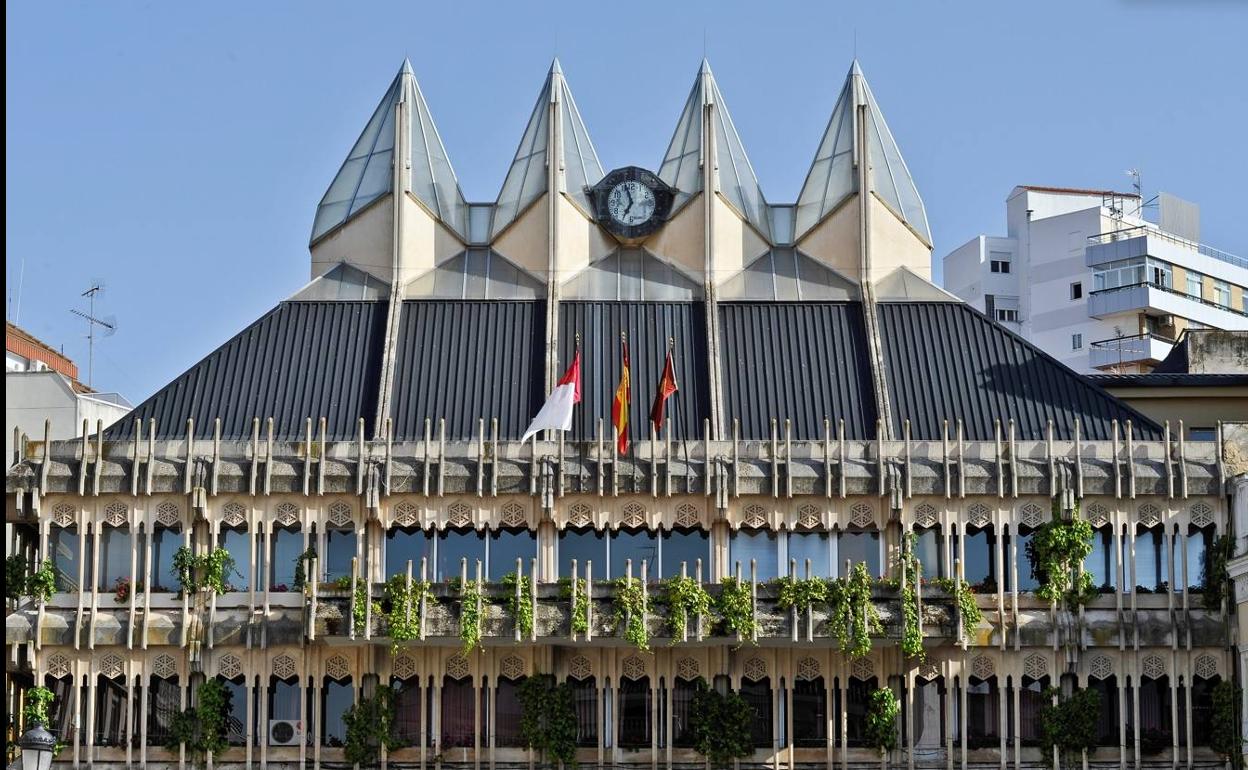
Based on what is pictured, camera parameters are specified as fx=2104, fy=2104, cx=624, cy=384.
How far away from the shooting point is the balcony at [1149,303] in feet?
390

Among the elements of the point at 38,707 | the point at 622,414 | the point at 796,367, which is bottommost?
the point at 38,707

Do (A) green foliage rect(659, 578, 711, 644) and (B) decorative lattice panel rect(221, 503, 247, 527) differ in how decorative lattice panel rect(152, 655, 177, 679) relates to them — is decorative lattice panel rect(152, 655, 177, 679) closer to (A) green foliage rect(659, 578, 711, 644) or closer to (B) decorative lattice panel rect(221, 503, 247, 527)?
(B) decorative lattice panel rect(221, 503, 247, 527)

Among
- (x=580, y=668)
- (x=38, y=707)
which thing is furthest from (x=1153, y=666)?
(x=38, y=707)

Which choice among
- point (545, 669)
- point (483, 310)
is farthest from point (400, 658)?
point (483, 310)

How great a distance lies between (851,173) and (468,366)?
15.9 meters

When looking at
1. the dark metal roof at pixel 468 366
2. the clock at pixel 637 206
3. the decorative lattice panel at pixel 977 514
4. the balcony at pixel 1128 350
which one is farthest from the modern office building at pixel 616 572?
the balcony at pixel 1128 350

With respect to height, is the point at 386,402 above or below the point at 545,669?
above

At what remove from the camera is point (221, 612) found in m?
64.2

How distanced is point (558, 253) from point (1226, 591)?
25061 millimetres

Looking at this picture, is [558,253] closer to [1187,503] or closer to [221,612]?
[221,612]

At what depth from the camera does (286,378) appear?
69062 millimetres

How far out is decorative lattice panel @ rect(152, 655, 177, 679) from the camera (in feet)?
209

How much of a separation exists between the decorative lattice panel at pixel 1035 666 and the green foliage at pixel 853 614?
17.8 feet

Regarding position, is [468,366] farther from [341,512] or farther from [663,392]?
[663,392]
